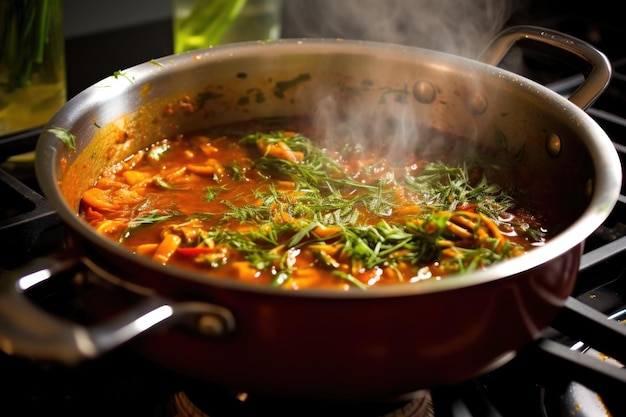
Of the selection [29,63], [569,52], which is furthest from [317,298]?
[29,63]

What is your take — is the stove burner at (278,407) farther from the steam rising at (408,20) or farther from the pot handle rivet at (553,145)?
the steam rising at (408,20)

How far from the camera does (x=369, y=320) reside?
29.8 inches

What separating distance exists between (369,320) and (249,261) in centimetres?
35

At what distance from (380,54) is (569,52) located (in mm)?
356

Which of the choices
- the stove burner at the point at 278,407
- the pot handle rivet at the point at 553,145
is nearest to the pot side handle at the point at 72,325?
the stove burner at the point at 278,407

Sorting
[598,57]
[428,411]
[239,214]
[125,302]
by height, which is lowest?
[428,411]

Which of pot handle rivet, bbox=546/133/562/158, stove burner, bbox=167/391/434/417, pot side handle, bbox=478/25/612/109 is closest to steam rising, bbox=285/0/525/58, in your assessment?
pot side handle, bbox=478/25/612/109

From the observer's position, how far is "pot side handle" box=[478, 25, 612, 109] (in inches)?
49.5

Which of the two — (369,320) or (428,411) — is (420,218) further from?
(369,320)

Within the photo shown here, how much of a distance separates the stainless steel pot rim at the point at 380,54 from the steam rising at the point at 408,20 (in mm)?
543

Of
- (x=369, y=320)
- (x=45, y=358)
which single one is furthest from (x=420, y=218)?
(x=45, y=358)

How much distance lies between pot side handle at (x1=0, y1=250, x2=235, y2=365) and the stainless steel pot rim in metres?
0.04

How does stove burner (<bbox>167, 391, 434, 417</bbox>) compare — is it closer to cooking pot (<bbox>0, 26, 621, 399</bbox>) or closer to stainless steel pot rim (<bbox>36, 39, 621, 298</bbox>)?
cooking pot (<bbox>0, 26, 621, 399</bbox>)

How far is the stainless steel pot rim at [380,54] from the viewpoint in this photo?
0.74 m
